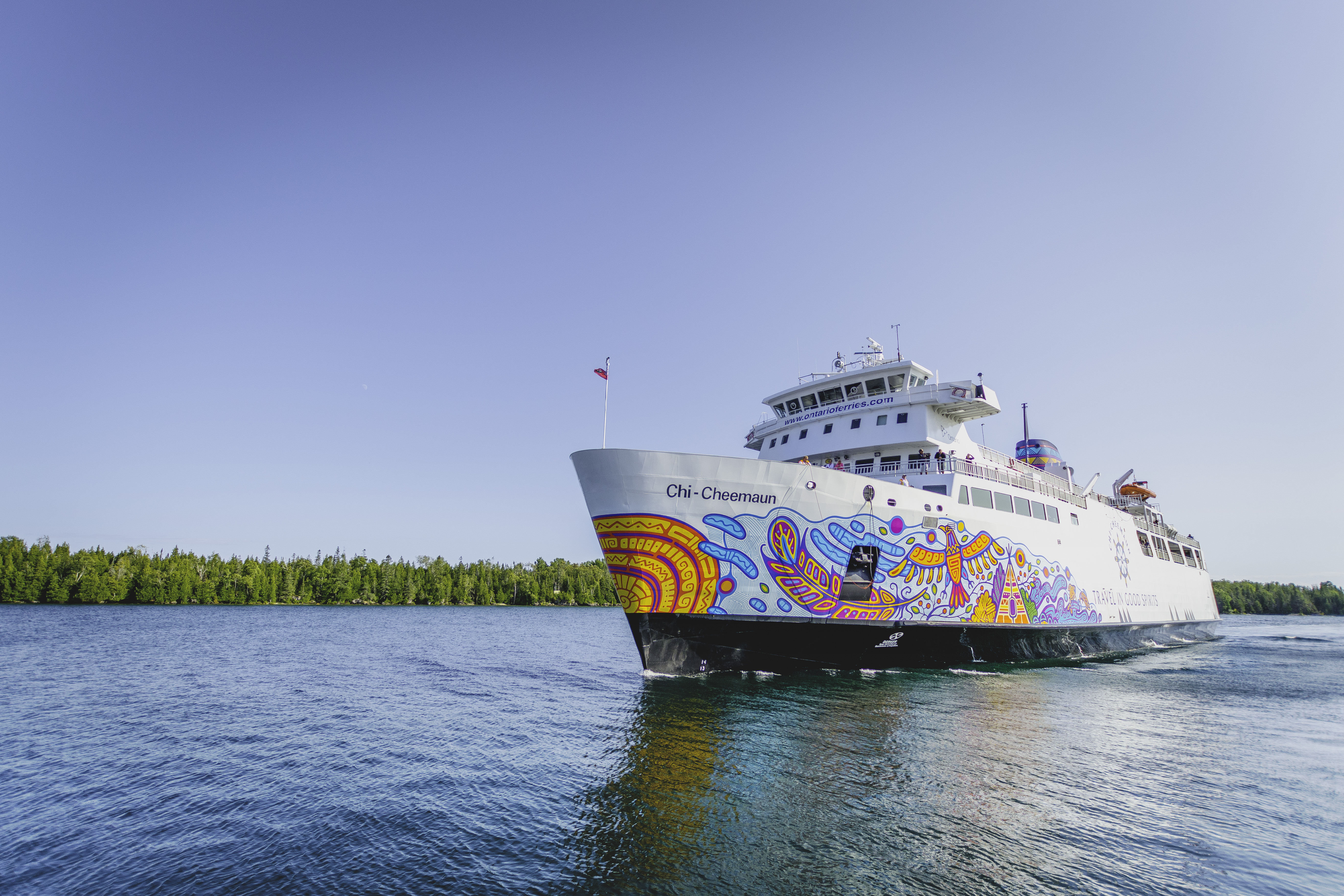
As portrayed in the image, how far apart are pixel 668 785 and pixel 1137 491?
138 feet

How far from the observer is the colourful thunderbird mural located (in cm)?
1556

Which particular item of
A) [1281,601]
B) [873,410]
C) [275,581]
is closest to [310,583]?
[275,581]

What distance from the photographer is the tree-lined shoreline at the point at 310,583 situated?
67688 millimetres

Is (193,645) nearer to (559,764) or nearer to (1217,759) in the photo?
(559,764)

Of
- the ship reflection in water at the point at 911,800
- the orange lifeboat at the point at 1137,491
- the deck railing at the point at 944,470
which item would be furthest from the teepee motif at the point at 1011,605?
the orange lifeboat at the point at 1137,491

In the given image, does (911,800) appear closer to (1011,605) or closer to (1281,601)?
(1011,605)

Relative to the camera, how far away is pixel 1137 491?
127 ft

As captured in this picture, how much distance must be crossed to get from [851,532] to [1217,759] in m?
8.31

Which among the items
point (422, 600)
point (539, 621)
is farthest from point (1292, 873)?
point (422, 600)

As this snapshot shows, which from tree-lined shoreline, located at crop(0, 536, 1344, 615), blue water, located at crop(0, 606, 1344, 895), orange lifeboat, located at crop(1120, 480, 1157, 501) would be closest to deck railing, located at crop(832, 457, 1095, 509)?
blue water, located at crop(0, 606, 1344, 895)

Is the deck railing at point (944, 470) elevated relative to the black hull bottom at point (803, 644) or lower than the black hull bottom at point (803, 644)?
elevated

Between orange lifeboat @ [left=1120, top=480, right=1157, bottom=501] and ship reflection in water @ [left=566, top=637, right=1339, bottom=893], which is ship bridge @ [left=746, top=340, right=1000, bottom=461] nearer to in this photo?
ship reflection in water @ [left=566, top=637, right=1339, bottom=893]

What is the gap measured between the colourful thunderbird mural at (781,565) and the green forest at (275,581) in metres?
34.9

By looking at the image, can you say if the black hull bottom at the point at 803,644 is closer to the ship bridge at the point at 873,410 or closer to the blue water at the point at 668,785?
the blue water at the point at 668,785
